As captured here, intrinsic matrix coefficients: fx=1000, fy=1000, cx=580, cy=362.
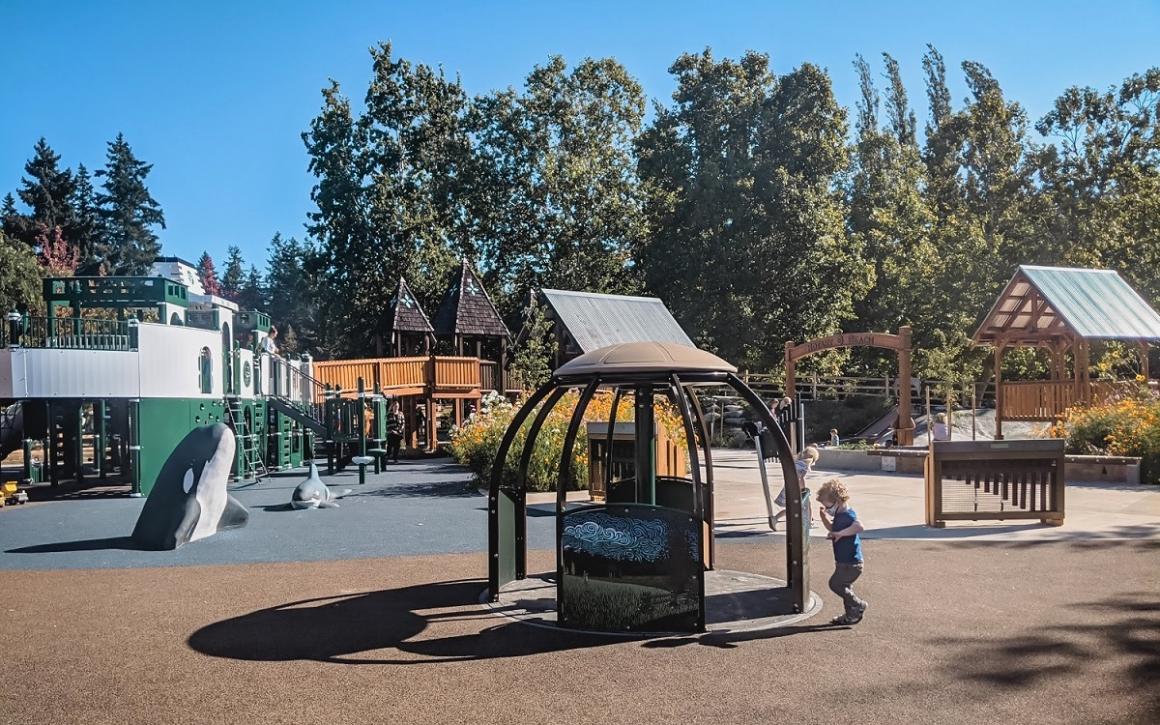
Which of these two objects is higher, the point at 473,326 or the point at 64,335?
the point at 473,326

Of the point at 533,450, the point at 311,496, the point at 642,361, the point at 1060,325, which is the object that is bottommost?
the point at 311,496

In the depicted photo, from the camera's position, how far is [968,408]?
3809 cm

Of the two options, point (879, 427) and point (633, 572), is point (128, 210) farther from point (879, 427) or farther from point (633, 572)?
point (633, 572)

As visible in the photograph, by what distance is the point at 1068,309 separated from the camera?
955 inches

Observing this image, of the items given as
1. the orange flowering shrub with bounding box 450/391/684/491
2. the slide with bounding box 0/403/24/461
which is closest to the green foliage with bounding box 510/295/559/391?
the orange flowering shrub with bounding box 450/391/684/491

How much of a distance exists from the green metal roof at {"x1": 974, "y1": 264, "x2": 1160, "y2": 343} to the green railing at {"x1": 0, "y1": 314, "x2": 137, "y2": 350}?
20.9 m

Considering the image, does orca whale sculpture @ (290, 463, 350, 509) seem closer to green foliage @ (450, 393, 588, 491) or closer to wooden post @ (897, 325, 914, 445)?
green foliage @ (450, 393, 588, 491)

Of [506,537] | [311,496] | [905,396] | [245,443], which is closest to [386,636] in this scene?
[506,537]

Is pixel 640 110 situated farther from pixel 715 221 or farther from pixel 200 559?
pixel 200 559

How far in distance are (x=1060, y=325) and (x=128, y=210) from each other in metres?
69.4

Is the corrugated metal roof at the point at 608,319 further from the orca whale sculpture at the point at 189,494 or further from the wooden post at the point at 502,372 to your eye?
the orca whale sculpture at the point at 189,494

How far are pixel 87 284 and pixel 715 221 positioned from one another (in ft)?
88.2

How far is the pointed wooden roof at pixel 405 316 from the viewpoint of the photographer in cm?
3753

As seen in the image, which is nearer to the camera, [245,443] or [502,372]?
[245,443]
